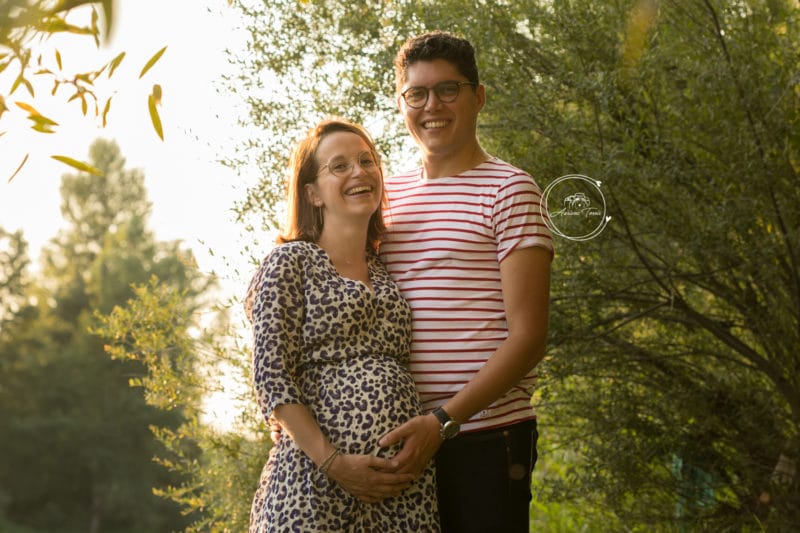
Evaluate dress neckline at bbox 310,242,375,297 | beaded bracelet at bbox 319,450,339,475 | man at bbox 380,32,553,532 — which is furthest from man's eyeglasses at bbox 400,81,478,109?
beaded bracelet at bbox 319,450,339,475

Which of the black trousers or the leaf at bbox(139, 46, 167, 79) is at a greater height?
the leaf at bbox(139, 46, 167, 79)

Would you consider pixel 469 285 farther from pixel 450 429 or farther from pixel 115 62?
pixel 115 62

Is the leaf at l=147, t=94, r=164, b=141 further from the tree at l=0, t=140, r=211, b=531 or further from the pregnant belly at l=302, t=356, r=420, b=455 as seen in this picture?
the tree at l=0, t=140, r=211, b=531

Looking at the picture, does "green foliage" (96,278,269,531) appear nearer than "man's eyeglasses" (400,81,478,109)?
No

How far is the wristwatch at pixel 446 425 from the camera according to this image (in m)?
2.39

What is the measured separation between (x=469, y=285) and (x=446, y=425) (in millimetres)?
385

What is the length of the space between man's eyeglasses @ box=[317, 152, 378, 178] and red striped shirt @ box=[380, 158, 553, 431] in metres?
0.25

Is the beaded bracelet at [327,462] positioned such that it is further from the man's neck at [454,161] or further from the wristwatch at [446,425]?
the man's neck at [454,161]

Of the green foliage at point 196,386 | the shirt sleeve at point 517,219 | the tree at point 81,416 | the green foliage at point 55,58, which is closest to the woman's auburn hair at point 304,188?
the shirt sleeve at point 517,219

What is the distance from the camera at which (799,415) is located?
4.49m

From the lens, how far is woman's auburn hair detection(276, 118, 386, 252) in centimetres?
270

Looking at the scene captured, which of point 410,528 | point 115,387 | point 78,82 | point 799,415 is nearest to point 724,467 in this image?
point 799,415

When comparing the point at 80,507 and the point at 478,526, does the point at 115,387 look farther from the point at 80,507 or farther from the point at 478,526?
the point at 478,526

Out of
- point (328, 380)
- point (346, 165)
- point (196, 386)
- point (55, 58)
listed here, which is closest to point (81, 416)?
point (196, 386)
